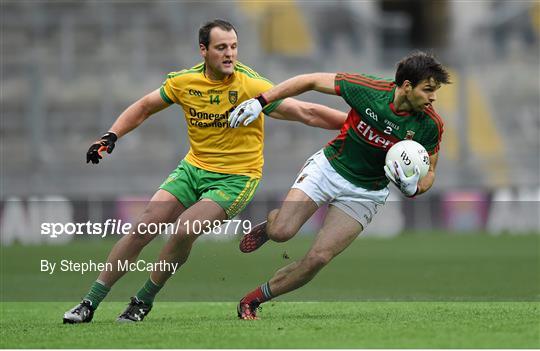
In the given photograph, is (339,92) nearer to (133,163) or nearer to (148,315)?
(148,315)

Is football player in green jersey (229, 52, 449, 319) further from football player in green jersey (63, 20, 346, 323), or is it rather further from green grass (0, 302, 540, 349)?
green grass (0, 302, 540, 349)

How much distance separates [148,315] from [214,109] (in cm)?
191

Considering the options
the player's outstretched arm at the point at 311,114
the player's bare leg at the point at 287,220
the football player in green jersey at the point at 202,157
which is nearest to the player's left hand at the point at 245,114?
the football player in green jersey at the point at 202,157

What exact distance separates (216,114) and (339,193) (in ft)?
3.95

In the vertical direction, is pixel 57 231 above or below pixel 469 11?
below

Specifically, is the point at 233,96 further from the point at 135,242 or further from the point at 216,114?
the point at 135,242

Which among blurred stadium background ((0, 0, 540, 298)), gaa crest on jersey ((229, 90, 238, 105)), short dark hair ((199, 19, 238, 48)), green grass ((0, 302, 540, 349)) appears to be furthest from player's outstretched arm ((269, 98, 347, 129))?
blurred stadium background ((0, 0, 540, 298))

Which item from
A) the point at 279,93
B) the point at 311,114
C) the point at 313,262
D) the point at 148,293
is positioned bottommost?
the point at 148,293

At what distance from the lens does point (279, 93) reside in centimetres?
895

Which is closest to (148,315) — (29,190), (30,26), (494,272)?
(494,272)

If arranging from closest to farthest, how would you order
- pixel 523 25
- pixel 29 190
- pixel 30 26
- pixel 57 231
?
pixel 57 231, pixel 29 190, pixel 30 26, pixel 523 25

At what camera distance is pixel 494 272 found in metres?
15.1

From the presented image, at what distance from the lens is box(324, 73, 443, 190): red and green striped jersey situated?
9.02m

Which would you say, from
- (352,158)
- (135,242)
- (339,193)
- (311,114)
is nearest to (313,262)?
(339,193)
